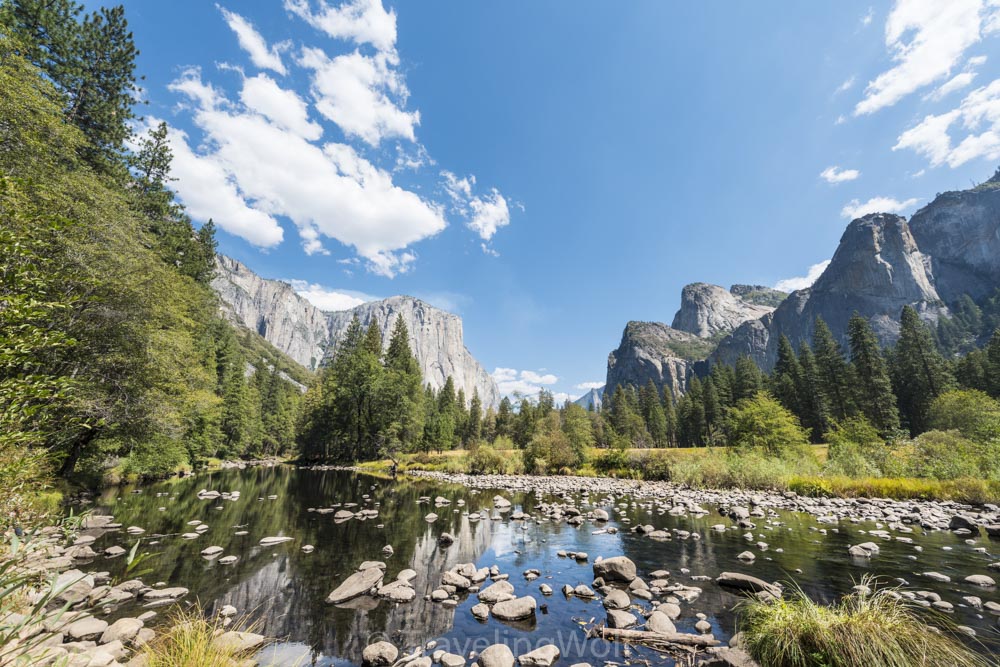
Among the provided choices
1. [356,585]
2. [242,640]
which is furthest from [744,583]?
[242,640]

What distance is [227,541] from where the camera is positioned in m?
13.9

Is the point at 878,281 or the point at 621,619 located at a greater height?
the point at 878,281

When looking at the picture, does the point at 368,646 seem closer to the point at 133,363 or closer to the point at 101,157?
the point at 133,363

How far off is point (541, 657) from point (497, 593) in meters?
2.86

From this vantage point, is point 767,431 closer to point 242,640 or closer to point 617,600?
point 617,600

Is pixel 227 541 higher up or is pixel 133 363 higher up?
pixel 133 363

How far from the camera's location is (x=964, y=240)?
160 metres

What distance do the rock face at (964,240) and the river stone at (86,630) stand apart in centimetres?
23464

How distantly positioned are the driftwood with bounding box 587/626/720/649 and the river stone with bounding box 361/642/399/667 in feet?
12.1

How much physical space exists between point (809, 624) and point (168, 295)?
1089 inches

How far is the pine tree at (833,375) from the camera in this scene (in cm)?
5999

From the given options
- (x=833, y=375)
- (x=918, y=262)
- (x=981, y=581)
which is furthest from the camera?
(x=918, y=262)

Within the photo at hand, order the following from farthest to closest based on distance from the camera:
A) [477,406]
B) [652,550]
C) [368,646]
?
[477,406]
[652,550]
[368,646]

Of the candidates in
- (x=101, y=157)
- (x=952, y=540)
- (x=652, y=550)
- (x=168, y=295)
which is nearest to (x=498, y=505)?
(x=652, y=550)
